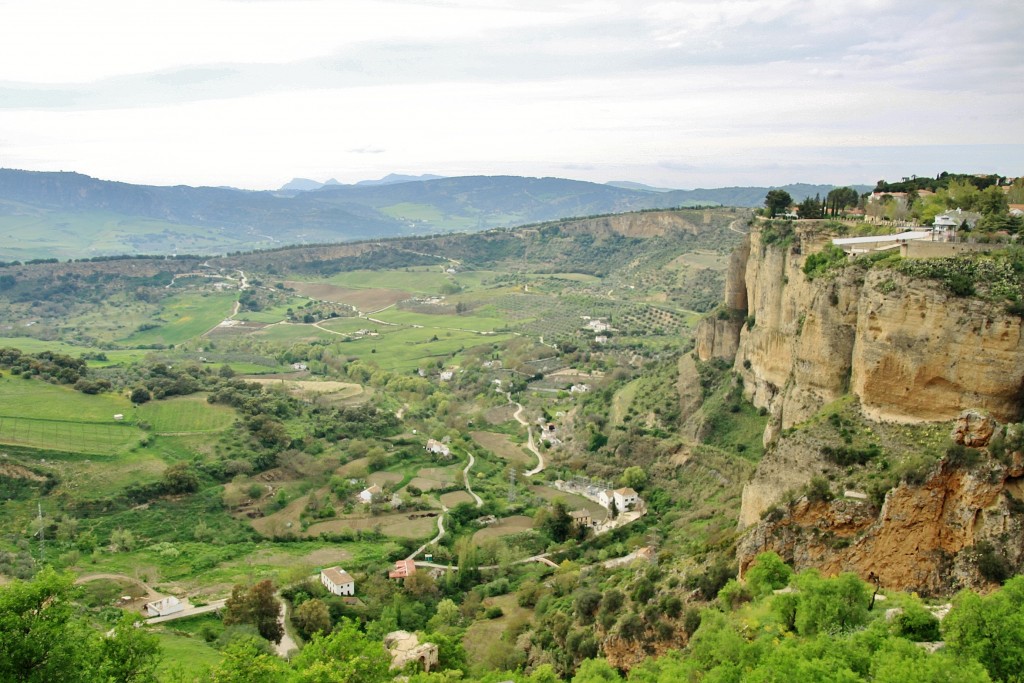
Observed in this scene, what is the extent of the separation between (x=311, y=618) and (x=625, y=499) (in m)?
19.6

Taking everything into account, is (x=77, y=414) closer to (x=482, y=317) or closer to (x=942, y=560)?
(x=942, y=560)

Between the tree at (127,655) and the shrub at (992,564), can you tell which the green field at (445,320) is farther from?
the tree at (127,655)

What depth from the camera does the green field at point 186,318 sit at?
4309 inches

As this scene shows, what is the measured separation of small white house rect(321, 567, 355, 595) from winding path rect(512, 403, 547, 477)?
1911 cm

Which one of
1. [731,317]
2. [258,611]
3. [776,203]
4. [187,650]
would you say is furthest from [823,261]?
[187,650]

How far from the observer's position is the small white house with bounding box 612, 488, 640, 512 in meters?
47.4

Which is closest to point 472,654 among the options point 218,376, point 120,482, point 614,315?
point 120,482

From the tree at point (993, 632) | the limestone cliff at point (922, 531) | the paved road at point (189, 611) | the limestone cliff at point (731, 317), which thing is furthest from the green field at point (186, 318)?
the tree at point (993, 632)

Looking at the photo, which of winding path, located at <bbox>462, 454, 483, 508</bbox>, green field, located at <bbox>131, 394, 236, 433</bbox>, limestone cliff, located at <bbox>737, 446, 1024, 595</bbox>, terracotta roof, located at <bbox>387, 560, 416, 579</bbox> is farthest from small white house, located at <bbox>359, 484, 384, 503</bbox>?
limestone cliff, located at <bbox>737, 446, 1024, 595</bbox>

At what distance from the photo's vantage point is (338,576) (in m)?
40.5

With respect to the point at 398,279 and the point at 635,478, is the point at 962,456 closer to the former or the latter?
the point at 635,478

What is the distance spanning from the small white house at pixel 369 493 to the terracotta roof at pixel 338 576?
10.3 m

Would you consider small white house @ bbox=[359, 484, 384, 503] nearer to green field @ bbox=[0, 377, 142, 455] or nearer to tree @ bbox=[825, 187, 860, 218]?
green field @ bbox=[0, 377, 142, 455]

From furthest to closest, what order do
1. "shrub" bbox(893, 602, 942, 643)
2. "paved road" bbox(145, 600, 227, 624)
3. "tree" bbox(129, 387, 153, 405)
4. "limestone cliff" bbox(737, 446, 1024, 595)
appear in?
"tree" bbox(129, 387, 153, 405) → "paved road" bbox(145, 600, 227, 624) → "limestone cliff" bbox(737, 446, 1024, 595) → "shrub" bbox(893, 602, 942, 643)
